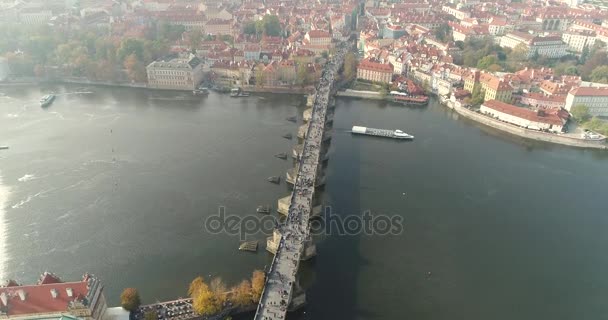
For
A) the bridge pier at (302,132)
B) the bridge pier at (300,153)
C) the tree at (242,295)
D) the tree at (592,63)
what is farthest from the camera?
the tree at (592,63)

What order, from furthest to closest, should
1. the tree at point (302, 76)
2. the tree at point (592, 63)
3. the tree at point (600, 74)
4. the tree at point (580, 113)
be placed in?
the tree at point (592, 63), the tree at point (600, 74), the tree at point (302, 76), the tree at point (580, 113)

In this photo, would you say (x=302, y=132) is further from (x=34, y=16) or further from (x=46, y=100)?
(x=34, y=16)

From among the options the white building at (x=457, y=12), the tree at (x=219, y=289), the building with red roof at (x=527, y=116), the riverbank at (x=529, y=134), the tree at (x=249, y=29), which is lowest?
the tree at (x=219, y=289)

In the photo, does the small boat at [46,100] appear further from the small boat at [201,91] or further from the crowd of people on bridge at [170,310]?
the crowd of people on bridge at [170,310]

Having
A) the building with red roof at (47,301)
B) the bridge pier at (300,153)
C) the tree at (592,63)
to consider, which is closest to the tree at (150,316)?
the building with red roof at (47,301)

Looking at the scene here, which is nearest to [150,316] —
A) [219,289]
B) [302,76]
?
[219,289]

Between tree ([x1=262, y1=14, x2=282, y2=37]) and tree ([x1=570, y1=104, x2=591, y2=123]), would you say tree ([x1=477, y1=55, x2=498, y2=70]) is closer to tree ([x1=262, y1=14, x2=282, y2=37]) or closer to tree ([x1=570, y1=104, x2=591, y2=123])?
tree ([x1=570, y1=104, x2=591, y2=123])
